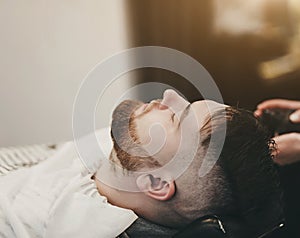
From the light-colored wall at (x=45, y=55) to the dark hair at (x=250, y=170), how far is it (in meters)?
0.28

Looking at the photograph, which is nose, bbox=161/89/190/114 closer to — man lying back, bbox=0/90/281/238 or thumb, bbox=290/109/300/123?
man lying back, bbox=0/90/281/238

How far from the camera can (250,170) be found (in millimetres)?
742

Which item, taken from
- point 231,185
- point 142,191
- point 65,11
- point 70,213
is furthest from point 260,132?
point 65,11

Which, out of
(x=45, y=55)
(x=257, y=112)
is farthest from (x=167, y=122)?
(x=45, y=55)

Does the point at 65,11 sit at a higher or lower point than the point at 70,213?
higher

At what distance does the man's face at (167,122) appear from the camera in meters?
0.76

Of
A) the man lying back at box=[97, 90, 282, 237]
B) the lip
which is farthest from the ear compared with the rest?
the lip

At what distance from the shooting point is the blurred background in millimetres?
890

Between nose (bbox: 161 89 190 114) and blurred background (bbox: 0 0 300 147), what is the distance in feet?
0.23

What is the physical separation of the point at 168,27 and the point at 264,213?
379mm

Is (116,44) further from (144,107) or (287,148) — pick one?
(287,148)

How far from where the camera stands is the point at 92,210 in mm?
746

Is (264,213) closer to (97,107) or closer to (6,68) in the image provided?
(97,107)

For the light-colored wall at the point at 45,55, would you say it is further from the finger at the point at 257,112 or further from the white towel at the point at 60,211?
the finger at the point at 257,112
